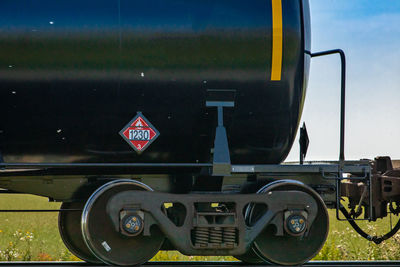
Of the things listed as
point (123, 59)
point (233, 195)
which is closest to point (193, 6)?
point (123, 59)

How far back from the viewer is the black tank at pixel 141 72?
15.9ft

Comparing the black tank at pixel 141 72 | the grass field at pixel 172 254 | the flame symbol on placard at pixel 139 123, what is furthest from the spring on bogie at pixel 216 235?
the grass field at pixel 172 254

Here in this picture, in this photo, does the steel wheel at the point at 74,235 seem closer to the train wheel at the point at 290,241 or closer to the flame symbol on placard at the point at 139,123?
the flame symbol on placard at the point at 139,123

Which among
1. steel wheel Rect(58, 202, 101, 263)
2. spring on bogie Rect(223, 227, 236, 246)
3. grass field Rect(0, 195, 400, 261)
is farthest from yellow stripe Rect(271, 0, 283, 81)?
grass field Rect(0, 195, 400, 261)

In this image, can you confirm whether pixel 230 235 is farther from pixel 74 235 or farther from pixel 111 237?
pixel 74 235

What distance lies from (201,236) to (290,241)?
941 mm

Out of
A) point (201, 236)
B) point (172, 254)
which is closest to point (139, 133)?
point (201, 236)

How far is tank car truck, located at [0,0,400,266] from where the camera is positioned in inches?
192

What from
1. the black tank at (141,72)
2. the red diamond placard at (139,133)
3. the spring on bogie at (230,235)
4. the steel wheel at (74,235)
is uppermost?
the black tank at (141,72)

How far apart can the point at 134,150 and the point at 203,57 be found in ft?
3.55

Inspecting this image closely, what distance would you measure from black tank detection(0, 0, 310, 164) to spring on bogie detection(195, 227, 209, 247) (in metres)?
0.69

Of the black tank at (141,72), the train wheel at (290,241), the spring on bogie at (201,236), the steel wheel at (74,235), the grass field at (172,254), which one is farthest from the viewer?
the grass field at (172,254)

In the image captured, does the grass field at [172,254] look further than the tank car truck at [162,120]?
Yes

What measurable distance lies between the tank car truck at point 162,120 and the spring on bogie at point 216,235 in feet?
0.04
